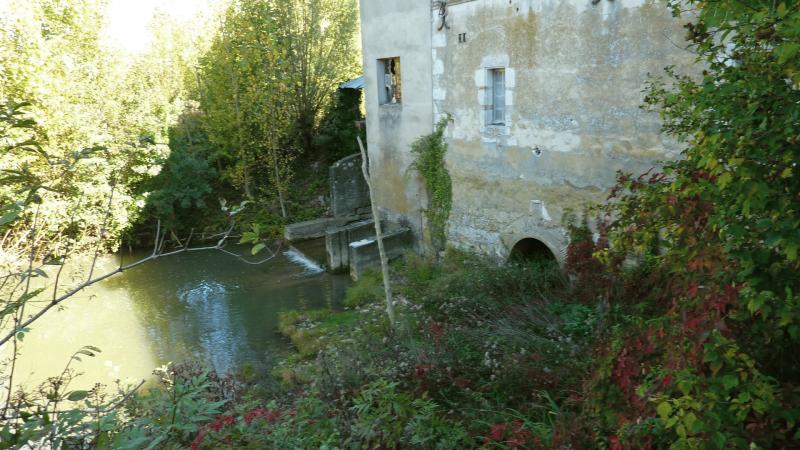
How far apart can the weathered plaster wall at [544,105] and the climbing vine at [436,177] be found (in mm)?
254

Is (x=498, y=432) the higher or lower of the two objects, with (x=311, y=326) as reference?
higher

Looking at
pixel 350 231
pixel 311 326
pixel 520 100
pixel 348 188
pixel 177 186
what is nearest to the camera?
pixel 520 100

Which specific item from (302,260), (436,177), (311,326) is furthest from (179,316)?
(436,177)

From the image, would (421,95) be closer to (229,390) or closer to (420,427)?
(229,390)

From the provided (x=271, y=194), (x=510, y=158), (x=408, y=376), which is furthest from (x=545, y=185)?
(x=271, y=194)

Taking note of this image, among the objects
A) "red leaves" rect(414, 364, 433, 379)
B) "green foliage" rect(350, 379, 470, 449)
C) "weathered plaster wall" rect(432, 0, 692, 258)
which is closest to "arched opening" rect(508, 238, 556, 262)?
"weathered plaster wall" rect(432, 0, 692, 258)

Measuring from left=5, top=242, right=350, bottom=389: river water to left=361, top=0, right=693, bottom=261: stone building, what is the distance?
3309mm

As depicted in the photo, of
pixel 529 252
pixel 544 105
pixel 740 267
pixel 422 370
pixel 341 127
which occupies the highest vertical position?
pixel 544 105

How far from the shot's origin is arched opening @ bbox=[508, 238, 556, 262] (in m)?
9.98

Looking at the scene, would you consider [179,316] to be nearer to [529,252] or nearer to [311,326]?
[311,326]

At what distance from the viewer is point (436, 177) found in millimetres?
11711

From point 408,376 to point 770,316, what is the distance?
3.48 metres

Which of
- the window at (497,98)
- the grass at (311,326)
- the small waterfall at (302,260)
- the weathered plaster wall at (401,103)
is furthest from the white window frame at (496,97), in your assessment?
the small waterfall at (302,260)

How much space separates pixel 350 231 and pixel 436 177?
9.86 feet
